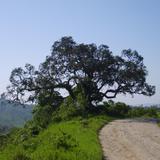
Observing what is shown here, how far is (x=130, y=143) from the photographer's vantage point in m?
27.6

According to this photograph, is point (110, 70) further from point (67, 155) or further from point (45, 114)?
point (67, 155)

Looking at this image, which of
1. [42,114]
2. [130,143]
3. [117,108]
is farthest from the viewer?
[117,108]

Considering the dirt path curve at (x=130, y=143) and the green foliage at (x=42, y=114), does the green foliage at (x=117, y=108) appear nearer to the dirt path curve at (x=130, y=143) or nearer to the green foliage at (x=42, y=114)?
the green foliage at (x=42, y=114)

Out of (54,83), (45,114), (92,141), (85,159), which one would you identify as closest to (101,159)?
(85,159)

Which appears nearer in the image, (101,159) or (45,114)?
(101,159)

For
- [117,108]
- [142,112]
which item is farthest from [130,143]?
[142,112]

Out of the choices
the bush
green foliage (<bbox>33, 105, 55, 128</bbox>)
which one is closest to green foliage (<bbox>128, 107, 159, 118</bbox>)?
the bush

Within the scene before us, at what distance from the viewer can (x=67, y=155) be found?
20734 millimetres

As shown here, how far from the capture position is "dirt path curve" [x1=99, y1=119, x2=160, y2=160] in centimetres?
2277

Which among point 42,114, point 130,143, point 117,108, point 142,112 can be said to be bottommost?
point 130,143

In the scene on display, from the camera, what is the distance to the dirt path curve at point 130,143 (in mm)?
22766

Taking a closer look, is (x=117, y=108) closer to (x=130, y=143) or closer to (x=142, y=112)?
(x=142, y=112)

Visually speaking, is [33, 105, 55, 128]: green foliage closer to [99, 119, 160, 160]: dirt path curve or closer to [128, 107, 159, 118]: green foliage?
[128, 107, 159, 118]: green foliage

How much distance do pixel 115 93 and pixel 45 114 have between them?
40.7ft
